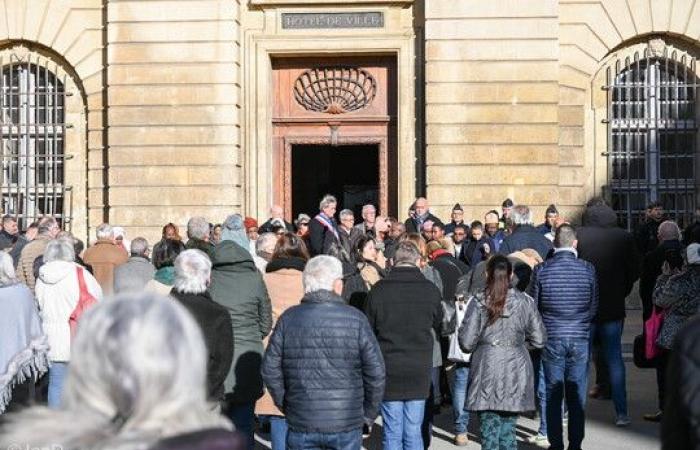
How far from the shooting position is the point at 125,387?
129 inches

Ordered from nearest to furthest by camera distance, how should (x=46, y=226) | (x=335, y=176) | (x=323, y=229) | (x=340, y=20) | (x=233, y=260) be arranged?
A: 1. (x=233, y=260)
2. (x=46, y=226)
3. (x=323, y=229)
4. (x=340, y=20)
5. (x=335, y=176)

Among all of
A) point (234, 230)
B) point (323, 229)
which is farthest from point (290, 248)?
point (323, 229)

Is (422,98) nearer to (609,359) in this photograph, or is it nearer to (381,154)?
(381,154)

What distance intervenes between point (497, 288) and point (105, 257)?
545 cm

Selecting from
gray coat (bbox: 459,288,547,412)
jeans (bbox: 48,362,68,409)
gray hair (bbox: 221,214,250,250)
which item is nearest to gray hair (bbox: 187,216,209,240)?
gray hair (bbox: 221,214,250,250)

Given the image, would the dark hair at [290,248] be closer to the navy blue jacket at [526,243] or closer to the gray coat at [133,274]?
the gray coat at [133,274]

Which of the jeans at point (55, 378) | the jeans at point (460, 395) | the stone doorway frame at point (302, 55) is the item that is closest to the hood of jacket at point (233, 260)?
the jeans at point (55, 378)

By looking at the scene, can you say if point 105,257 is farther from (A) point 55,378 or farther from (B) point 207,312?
(B) point 207,312

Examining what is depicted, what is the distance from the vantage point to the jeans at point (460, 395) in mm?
11031

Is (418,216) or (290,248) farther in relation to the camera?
(418,216)

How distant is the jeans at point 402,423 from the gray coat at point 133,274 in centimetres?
306

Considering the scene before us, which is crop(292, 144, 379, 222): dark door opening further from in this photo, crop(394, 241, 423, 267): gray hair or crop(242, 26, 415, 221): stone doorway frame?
crop(394, 241, 423, 267): gray hair

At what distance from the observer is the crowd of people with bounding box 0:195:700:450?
332 cm

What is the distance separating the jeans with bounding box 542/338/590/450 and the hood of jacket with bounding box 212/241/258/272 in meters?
2.51
